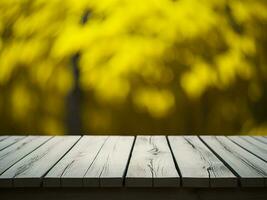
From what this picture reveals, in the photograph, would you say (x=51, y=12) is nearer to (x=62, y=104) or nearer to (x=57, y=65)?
(x=57, y=65)

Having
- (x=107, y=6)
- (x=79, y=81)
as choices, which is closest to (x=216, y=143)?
(x=79, y=81)

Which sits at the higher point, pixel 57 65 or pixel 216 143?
pixel 57 65

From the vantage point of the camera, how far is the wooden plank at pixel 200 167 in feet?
5.55

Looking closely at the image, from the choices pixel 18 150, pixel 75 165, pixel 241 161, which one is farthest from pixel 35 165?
pixel 241 161

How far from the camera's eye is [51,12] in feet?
9.86

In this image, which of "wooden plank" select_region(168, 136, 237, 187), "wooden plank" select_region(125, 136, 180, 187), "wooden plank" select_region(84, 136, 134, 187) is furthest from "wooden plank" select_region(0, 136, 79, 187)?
"wooden plank" select_region(168, 136, 237, 187)

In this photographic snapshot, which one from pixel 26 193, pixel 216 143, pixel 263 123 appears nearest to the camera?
pixel 26 193

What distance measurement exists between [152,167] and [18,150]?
2.50ft

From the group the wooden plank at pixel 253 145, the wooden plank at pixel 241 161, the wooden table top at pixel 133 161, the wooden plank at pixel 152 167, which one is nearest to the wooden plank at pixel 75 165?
the wooden table top at pixel 133 161

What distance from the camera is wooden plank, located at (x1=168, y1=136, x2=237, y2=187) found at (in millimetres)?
1690

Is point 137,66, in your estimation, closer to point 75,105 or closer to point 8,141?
point 75,105

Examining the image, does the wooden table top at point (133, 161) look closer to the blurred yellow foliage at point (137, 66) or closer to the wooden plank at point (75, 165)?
the wooden plank at point (75, 165)

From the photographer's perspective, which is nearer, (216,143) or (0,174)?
(0,174)

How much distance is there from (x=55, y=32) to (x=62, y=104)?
457 mm
